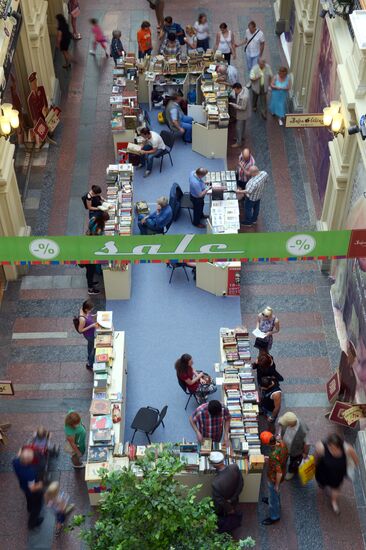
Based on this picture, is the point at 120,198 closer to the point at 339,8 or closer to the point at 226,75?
the point at 226,75

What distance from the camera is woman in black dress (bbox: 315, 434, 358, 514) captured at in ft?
35.1

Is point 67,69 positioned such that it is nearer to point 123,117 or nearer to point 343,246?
point 123,117

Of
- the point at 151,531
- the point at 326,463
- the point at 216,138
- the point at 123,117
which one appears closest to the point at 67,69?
the point at 123,117

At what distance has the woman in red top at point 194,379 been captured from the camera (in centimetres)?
1221

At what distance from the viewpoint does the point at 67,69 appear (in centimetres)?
2098

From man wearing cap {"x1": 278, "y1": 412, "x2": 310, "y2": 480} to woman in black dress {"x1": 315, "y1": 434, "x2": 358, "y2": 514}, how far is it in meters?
0.29

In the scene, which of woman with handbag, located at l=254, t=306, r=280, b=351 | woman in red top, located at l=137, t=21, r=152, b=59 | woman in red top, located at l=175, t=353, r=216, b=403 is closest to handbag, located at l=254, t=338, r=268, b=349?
woman with handbag, located at l=254, t=306, r=280, b=351

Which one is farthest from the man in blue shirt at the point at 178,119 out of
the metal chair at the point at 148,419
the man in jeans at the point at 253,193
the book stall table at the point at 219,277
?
the metal chair at the point at 148,419

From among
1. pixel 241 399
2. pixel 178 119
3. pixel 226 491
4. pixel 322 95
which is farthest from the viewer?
pixel 178 119

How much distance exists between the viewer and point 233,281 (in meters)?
14.4

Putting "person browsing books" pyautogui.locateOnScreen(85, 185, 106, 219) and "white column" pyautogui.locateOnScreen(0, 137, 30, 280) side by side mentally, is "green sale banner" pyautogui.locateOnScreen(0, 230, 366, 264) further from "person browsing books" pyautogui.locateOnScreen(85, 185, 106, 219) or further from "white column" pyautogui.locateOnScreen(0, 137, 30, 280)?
"person browsing books" pyautogui.locateOnScreen(85, 185, 106, 219)

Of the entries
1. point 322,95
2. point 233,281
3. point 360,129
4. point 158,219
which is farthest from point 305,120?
Result: point 158,219

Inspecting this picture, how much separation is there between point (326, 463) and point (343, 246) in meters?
2.95

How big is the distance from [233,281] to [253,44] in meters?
7.58
